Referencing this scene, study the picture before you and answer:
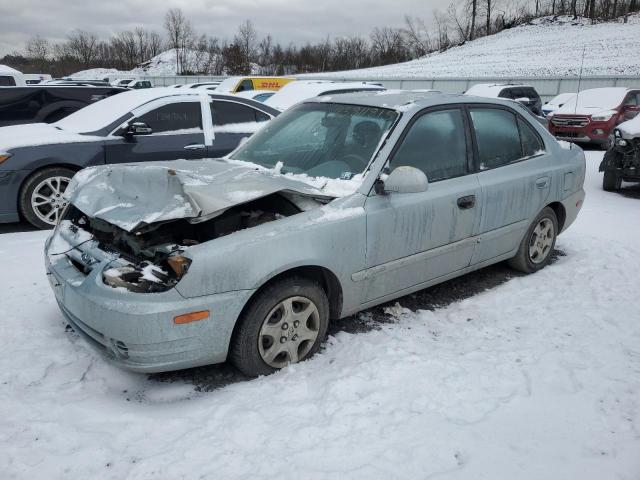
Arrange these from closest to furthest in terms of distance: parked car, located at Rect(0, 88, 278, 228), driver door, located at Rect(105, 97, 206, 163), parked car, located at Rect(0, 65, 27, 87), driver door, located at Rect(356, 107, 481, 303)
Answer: driver door, located at Rect(356, 107, 481, 303) < parked car, located at Rect(0, 88, 278, 228) < driver door, located at Rect(105, 97, 206, 163) < parked car, located at Rect(0, 65, 27, 87)

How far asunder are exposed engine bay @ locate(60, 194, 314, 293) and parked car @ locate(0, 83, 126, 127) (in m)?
5.86

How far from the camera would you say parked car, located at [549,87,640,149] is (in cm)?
1374

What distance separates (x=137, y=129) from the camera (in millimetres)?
6160

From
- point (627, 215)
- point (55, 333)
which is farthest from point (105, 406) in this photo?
point (627, 215)

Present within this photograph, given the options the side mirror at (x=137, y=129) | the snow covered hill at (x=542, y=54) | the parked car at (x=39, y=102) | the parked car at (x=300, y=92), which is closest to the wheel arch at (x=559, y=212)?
the side mirror at (x=137, y=129)

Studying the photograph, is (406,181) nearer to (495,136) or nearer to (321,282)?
(321,282)

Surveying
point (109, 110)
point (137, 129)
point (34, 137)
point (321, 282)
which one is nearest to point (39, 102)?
point (109, 110)

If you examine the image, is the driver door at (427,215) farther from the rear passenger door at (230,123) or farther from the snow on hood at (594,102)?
the snow on hood at (594,102)

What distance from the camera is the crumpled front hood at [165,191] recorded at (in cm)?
290

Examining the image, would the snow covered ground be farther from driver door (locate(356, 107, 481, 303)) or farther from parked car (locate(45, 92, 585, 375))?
driver door (locate(356, 107, 481, 303))

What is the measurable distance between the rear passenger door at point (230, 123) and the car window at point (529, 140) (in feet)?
12.1

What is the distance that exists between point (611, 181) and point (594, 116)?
6241 millimetres

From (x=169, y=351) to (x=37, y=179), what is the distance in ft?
13.5

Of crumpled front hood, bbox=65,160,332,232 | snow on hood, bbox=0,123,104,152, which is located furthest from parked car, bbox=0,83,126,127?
crumpled front hood, bbox=65,160,332,232
